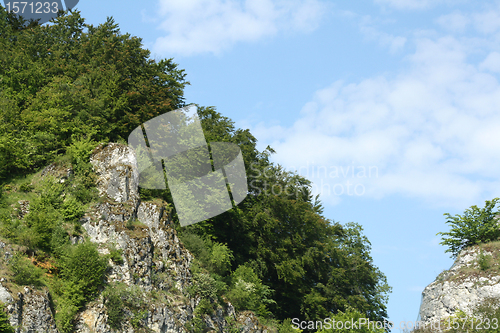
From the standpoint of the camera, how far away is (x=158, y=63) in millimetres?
35938

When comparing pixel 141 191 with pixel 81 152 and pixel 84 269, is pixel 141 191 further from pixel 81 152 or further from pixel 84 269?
pixel 84 269

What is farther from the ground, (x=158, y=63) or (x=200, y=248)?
(x=158, y=63)

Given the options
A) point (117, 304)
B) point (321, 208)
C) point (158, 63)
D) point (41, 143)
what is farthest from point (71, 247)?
point (321, 208)

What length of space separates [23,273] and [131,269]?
4.62 meters

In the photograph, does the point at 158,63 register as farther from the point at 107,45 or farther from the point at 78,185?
the point at 78,185

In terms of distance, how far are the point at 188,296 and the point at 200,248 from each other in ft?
12.0

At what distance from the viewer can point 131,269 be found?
19781 millimetres

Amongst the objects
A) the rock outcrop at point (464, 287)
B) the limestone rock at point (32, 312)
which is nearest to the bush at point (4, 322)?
the limestone rock at point (32, 312)

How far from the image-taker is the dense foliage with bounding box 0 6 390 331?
19.3 meters

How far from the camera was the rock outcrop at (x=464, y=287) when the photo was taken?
89.7 ft

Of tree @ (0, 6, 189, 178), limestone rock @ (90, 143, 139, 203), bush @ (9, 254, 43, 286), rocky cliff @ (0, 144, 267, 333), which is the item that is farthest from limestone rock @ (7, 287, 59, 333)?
tree @ (0, 6, 189, 178)

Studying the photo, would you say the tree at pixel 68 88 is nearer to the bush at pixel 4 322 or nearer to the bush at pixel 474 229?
the bush at pixel 4 322

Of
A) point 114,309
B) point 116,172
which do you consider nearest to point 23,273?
point 114,309

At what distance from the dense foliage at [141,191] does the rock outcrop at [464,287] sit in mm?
4950
